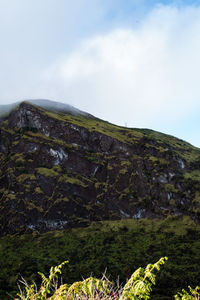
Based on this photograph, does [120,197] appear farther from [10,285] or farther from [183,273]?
[10,285]

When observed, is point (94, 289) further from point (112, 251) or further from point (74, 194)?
point (74, 194)

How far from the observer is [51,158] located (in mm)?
198500

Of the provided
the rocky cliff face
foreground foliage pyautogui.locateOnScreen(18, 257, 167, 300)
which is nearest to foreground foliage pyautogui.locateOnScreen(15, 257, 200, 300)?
foreground foliage pyautogui.locateOnScreen(18, 257, 167, 300)

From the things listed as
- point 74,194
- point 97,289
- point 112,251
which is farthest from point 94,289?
point 74,194

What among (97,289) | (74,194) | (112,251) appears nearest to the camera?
(97,289)

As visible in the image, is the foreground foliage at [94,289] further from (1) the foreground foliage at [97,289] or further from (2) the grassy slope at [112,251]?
(2) the grassy slope at [112,251]

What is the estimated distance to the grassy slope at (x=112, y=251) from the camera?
11253cm

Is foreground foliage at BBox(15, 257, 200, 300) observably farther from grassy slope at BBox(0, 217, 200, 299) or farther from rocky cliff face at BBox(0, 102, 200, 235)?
rocky cliff face at BBox(0, 102, 200, 235)

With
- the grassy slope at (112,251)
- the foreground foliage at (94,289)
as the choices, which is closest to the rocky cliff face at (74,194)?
the grassy slope at (112,251)

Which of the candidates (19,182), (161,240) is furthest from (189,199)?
(19,182)

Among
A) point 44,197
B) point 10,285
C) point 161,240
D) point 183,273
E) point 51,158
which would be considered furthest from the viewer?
point 51,158

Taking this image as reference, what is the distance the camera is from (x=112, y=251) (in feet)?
457

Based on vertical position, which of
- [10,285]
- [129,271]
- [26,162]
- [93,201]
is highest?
[26,162]

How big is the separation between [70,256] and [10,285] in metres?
37.3
